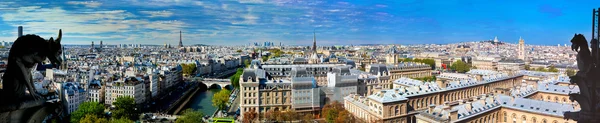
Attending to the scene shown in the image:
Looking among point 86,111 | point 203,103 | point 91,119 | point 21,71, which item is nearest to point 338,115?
point 91,119

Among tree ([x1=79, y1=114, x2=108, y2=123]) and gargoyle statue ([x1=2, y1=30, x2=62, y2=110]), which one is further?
tree ([x1=79, y1=114, x2=108, y2=123])

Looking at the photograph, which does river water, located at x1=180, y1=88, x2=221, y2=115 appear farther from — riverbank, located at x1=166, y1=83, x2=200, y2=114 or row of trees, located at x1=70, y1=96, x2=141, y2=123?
row of trees, located at x1=70, y1=96, x2=141, y2=123

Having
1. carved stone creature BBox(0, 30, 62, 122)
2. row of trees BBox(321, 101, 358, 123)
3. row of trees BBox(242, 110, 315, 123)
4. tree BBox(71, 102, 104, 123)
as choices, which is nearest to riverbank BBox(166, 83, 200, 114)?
tree BBox(71, 102, 104, 123)

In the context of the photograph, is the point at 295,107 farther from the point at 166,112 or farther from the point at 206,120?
the point at 166,112

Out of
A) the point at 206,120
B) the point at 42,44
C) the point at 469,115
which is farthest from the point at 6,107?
the point at 206,120

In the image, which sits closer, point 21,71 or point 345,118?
point 21,71

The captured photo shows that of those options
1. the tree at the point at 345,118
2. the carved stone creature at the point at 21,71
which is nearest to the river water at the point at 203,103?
the tree at the point at 345,118

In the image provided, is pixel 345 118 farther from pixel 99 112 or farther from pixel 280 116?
pixel 99 112
